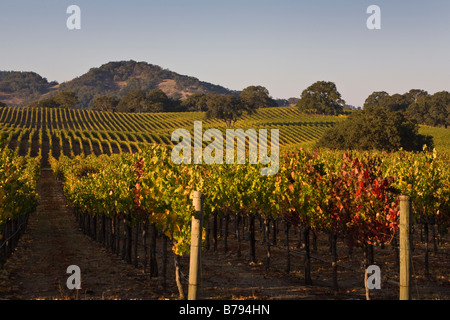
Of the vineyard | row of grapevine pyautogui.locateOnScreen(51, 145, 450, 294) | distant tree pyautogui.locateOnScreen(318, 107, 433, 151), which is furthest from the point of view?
distant tree pyautogui.locateOnScreen(318, 107, 433, 151)

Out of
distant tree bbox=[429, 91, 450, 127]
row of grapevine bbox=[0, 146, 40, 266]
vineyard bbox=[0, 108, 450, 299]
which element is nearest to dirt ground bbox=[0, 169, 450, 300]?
vineyard bbox=[0, 108, 450, 299]

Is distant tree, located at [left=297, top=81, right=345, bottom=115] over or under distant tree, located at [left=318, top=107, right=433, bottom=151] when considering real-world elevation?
over

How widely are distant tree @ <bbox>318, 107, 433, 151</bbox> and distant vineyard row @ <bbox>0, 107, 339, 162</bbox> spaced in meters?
22.5

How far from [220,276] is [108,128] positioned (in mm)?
114978

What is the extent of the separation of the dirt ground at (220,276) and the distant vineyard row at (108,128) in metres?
62.1

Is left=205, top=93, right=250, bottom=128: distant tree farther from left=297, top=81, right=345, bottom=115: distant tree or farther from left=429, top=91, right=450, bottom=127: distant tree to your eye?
left=429, top=91, right=450, bottom=127: distant tree

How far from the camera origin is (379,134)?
222 ft

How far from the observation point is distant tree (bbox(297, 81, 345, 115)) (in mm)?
137500

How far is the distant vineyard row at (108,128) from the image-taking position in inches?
3654

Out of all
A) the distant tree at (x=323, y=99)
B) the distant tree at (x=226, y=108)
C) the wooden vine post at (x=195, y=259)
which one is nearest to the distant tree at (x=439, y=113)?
the distant tree at (x=323, y=99)
